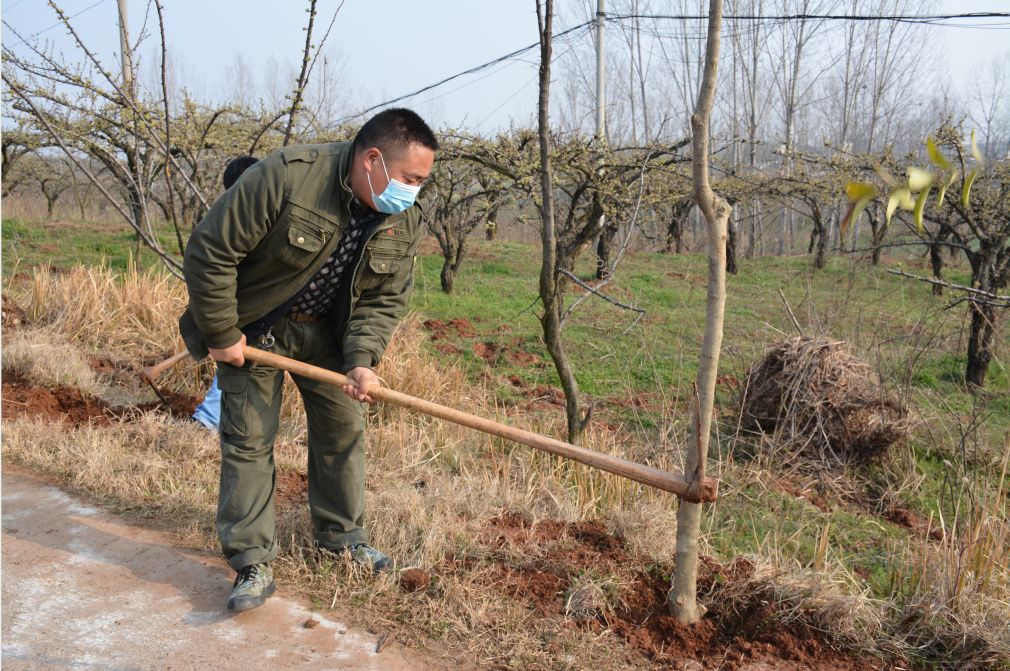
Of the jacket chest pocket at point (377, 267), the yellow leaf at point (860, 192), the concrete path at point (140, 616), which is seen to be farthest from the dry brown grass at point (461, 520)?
the yellow leaf at point (860, 192)

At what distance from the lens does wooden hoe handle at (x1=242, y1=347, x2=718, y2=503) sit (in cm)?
275

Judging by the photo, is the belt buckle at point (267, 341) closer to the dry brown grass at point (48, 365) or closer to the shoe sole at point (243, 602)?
the shoe sole at point (243, 602)

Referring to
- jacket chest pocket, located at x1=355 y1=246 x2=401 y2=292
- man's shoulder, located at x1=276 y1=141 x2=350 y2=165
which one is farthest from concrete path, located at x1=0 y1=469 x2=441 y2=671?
man's shoulder, located at x1=276 y1=141 x2=350 y2=165

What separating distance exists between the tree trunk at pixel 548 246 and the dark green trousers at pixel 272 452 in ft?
5.07

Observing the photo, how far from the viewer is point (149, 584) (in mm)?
3135

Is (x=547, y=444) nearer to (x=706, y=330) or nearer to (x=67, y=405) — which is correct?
(x=706, y=330)

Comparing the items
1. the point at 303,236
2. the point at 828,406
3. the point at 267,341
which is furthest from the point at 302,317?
the point at 828,406

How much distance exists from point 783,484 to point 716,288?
3627 mm

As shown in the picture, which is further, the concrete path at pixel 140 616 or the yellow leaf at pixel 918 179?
the concrete path at pixel 140 616

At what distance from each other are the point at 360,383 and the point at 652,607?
147cm

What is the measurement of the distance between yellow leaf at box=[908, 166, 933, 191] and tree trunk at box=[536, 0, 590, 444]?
127 inches

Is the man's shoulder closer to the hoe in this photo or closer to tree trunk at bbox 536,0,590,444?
the hoe

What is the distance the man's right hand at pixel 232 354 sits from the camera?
2.92 metres

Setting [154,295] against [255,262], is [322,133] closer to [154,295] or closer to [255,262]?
[154,295]
